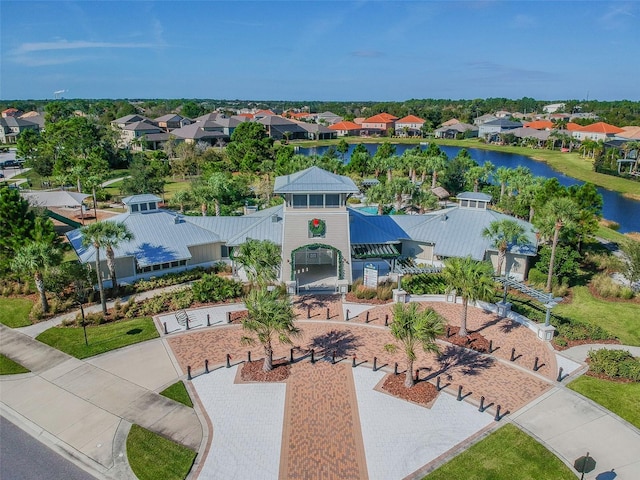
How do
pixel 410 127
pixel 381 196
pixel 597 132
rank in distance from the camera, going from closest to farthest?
pixel 381 196, pixel 597 132, pixel 410 127

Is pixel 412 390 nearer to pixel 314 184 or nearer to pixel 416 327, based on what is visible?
pixel 416 327

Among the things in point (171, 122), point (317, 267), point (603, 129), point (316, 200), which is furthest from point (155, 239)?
point (603, 129)

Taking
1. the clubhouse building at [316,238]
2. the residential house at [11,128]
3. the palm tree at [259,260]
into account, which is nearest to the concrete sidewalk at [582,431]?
the clubhouse building at [316,238]

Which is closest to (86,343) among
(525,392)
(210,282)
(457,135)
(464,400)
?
(210,282)

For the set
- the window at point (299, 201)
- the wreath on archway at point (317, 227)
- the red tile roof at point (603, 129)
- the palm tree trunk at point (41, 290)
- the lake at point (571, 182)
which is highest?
the red tile roof at point (603, 129)

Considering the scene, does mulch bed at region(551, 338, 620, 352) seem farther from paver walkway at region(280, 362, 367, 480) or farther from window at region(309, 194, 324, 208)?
window at region(309, 194, 324, 208)

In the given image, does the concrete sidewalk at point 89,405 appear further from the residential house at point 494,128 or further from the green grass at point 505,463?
the residential house at point 494,128
